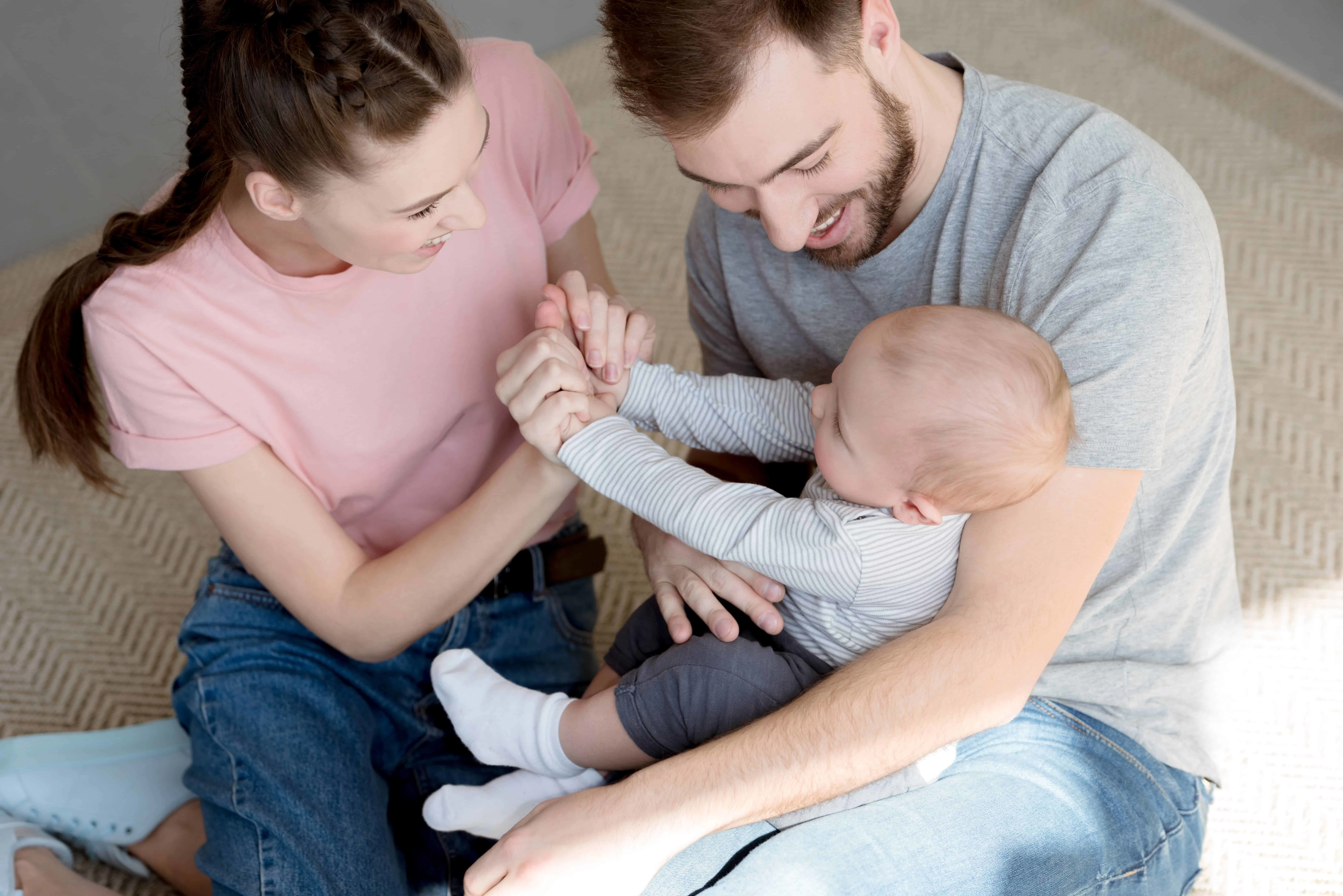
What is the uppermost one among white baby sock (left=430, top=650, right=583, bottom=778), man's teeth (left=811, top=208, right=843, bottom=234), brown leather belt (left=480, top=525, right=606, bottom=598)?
man's teeth (left=811, top=208, right=843, bottom=234)

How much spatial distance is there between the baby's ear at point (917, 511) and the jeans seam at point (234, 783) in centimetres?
80

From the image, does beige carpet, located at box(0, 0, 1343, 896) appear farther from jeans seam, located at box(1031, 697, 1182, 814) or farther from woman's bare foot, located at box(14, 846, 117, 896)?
jeans seam, located at box(1031, 697, 1182, 814)

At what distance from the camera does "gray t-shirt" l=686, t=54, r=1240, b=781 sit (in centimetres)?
99

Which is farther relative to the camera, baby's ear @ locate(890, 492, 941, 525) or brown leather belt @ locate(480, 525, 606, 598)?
brown leather belt @ locate(480, 525, 606, 598)

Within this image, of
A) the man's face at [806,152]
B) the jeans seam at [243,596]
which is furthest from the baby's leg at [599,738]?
the man's face at [806,152]

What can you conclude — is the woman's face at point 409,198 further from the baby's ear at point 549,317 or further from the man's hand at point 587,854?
the man's hand at point 587,854

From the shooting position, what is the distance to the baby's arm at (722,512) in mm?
1081

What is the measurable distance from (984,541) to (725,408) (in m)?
0.37

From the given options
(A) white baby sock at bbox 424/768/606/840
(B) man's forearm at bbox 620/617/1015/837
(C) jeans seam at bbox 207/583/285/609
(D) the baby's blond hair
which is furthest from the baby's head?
(C) jeans seam at bbox 207/583/285/609

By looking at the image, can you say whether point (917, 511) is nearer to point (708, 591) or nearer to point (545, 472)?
point (708, 591)

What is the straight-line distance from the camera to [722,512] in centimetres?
111

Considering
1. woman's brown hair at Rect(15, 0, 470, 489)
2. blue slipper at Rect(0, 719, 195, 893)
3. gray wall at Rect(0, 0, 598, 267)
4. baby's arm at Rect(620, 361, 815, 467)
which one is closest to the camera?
woman's brown hair at Rect(15, 0, 470, 489)

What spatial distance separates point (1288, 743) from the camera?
1.54 m

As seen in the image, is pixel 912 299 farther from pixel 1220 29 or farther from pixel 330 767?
pixel 1220 29
